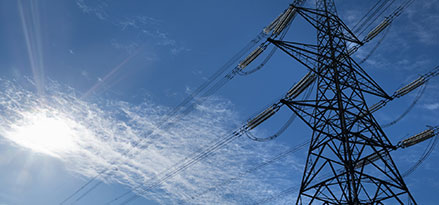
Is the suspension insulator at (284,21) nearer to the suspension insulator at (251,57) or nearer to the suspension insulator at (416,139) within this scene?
the suspension insulator at (251,57)

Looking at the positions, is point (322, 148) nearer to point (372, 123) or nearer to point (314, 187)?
point (314, 187)

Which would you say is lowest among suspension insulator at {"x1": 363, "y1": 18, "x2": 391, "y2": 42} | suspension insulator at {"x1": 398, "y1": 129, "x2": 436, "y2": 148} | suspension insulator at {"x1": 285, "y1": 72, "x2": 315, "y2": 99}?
suspension insulator at {"x1": 398, "y1": 129, "x2": 436, "y2": 148}

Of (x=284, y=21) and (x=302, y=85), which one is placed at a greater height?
(x=284, y=21)

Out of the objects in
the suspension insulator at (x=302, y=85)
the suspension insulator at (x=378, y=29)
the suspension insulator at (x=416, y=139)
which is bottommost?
the suspension insulator at (x=416, y=139)

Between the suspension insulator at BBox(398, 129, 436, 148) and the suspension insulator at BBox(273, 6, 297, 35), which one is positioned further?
the suspension insulator at BBox(273, 6, 297, 35)

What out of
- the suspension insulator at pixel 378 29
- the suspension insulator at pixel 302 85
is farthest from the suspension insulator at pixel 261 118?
the suspension insulator at pixel 378 29

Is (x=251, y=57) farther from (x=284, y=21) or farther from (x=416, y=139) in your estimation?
(x=416, y=139)

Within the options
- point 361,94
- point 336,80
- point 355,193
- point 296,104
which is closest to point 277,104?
point 296,104

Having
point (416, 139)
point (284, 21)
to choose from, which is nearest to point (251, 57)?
point (284, 21)

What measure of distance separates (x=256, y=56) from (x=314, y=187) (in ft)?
35.6

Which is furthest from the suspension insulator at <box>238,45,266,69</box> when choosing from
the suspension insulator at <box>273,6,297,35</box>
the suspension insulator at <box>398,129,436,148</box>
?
the suspension insulator at <box>398,129,436,148</box>

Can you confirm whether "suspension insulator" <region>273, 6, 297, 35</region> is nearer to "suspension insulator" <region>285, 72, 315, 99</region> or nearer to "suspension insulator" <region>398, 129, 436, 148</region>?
"suspension insulator" <region>285, 72, 315, 99</region>

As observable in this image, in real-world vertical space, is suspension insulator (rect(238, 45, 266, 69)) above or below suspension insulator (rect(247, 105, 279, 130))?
above

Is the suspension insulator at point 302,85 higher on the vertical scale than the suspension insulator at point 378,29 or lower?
lower
